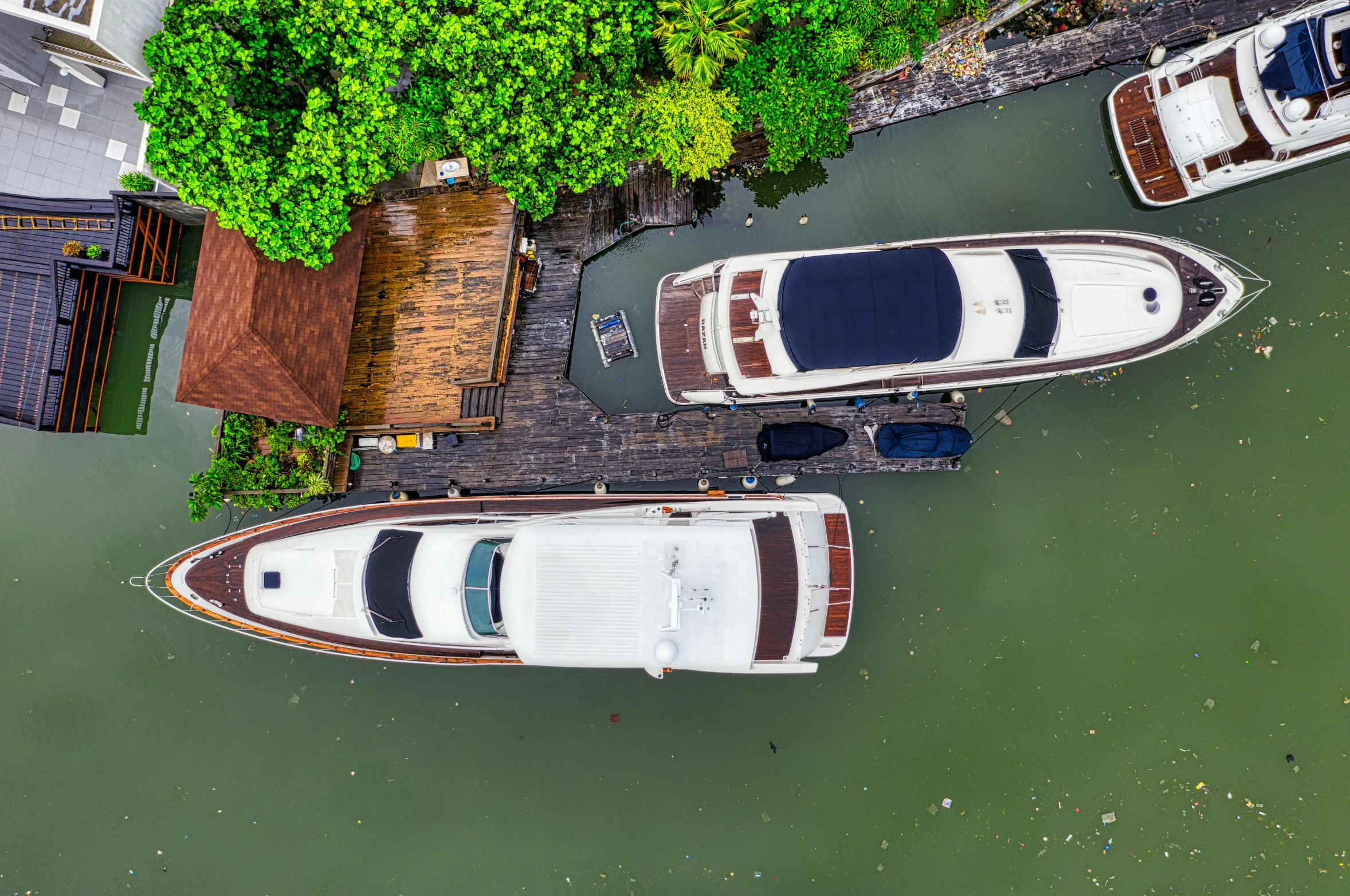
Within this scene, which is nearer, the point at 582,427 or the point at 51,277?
the point at 51,277

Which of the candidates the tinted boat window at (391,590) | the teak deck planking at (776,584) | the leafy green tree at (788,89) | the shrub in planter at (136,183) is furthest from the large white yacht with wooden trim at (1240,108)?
the shrub in planter at (136,183)

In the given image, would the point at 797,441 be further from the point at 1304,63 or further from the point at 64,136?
the point at 64,136

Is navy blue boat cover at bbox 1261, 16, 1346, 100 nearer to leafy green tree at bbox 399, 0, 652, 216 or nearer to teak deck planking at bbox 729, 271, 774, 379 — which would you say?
teak deck planking at bbox 729, 271, 774, 379

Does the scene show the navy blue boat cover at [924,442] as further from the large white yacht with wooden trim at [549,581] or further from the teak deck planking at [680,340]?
the teak deck planking at [680,340]

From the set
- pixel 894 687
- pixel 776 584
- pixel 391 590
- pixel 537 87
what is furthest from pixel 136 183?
pixel 894 687

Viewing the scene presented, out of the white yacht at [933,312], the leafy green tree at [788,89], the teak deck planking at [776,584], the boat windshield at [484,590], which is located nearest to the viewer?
the teak deck planking at [776,584]

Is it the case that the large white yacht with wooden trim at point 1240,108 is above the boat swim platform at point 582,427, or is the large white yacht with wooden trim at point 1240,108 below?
above

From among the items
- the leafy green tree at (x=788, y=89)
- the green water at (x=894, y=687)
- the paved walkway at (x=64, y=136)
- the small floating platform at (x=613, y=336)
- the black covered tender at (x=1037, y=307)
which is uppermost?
the leafy green tree at (x=788, y=89)
